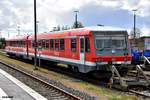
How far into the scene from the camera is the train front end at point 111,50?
20531 mm

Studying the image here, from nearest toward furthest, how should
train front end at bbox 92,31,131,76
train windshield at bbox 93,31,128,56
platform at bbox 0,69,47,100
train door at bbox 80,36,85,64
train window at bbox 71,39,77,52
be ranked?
platform at bbox 0,69,47,100
train front end at bbox 92,31,131,76
train windshield at bbox 93,31,128,56
train door at bbox 80,36,85,64
train window at bbox 71,39,77,52

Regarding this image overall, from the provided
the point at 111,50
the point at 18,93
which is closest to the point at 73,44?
the point at 111,50

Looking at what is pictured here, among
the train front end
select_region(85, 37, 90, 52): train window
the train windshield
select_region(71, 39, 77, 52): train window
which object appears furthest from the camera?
select_region(71, 39, 77, 52): train window

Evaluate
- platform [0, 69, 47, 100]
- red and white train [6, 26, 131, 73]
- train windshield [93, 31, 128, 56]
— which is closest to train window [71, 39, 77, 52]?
red and white train [6, 26, 131, 73]

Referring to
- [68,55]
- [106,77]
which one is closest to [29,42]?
[68,55]

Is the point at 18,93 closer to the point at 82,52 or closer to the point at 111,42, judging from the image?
the point at 82,52

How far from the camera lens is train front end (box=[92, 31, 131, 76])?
20531 millimetres

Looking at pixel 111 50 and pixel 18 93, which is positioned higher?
pixel 111 50

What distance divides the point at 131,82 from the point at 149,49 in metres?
16.2

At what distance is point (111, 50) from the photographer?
21062 mm

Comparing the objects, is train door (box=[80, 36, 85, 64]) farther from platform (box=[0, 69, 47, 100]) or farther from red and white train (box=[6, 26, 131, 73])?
platform (box=[0, 69, 47, 100])

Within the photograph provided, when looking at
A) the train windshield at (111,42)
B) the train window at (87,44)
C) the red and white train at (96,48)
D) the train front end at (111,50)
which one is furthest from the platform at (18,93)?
the train windshield at (111,42)

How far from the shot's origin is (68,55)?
24.9 m

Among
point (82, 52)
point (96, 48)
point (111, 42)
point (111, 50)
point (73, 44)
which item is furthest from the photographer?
point (73, 44)
